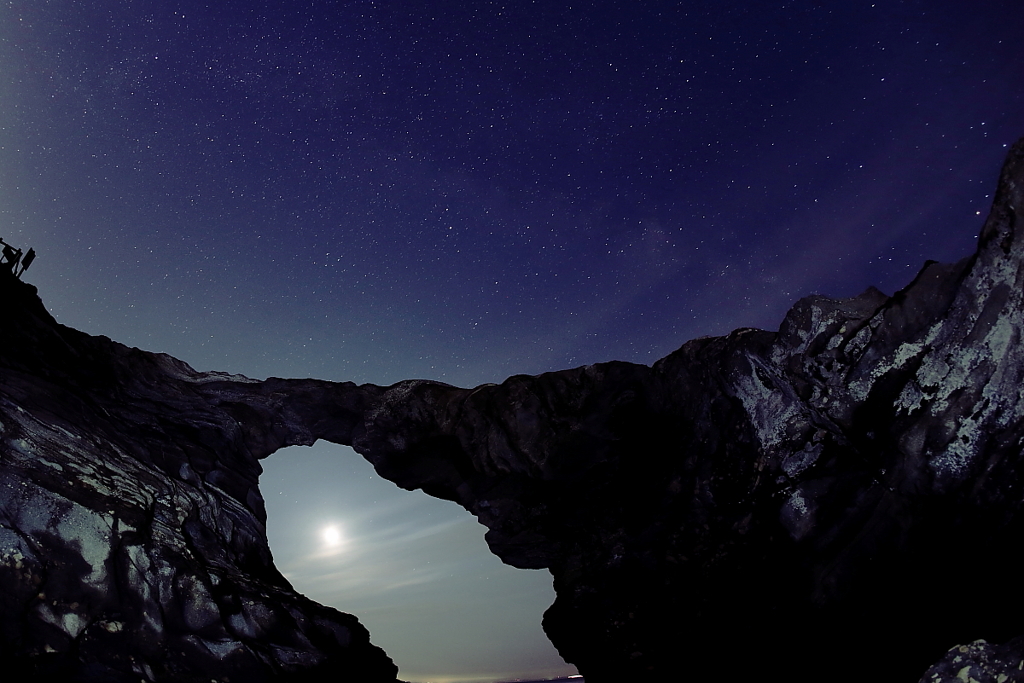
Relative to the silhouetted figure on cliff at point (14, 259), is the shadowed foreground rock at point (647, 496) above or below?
below

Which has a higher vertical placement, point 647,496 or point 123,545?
point 123,545

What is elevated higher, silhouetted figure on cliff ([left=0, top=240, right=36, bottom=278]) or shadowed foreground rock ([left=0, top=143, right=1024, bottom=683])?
silhouetted figure on cliff ([left=0, top=240, right=36, bottom=278])

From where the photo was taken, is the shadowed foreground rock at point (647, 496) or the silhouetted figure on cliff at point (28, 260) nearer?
the shadowed foreground rock at point (647, 496)

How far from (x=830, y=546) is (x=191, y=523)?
42.3 ft

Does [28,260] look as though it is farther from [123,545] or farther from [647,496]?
[647,496]

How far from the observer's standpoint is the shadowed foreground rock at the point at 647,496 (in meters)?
8.65

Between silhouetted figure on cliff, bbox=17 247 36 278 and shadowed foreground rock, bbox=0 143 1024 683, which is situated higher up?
silhouetted figure on cliff, bbox=17 247 36 278

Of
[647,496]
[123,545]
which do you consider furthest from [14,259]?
[647,496]

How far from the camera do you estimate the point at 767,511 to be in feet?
36.7

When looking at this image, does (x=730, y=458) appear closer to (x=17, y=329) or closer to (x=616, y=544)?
(x=616, y=544)

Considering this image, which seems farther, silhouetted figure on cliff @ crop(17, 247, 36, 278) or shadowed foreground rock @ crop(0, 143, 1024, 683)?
silhouetted figure on cliff @ crop(17, 247, 36, 278)

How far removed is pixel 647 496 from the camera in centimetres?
1312

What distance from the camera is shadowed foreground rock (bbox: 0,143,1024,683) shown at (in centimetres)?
865

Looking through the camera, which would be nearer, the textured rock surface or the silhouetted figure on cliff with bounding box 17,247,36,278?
the textured rock surface
